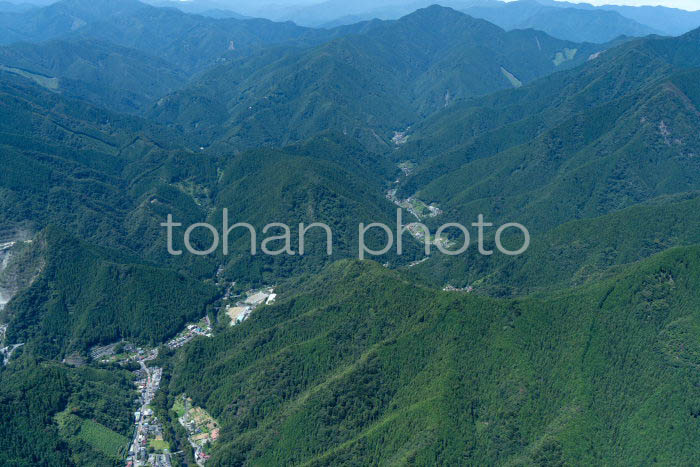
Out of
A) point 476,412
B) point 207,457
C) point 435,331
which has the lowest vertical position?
point 207,457

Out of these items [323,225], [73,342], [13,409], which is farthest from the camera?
[323,225]

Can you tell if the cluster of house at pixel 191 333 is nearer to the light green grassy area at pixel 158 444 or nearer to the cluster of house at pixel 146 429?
the cluster of house at pixel 146 429

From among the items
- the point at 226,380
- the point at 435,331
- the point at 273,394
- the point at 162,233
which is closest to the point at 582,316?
the point at 435,331

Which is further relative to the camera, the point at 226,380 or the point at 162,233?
the point at 162,233

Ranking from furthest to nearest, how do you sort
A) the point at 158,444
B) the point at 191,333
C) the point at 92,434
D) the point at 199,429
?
the point at 191,333 → the point at 199,429 → the point at 158,444 → the point at 92,434

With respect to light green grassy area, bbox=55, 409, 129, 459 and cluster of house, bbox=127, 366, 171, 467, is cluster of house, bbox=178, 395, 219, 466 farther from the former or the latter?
light green grassy area, bbox=55, 409, 129, 459

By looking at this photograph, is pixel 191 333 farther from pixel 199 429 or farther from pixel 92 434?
pixel 92 434

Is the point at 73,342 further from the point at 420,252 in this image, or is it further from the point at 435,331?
the point at 420,252

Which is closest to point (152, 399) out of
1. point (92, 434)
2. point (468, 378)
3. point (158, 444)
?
point (158, 444)
